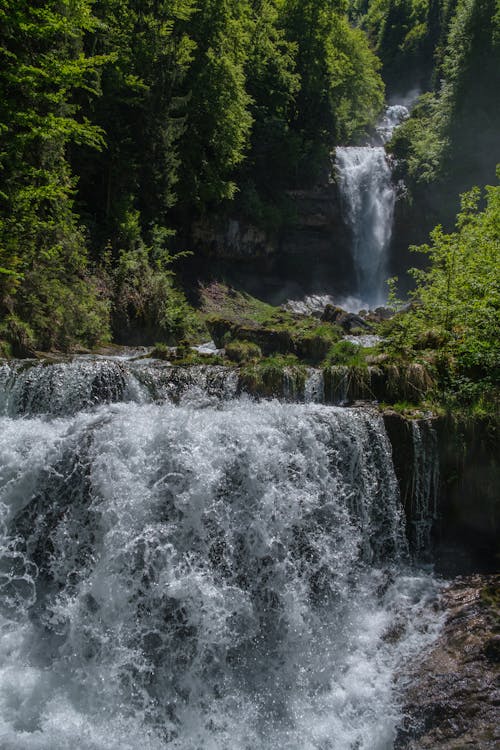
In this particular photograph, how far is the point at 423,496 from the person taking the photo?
725cm

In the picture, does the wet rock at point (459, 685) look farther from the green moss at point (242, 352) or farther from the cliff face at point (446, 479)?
the green moss at point (242, 352)

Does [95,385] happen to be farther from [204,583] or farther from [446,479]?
[446,479]

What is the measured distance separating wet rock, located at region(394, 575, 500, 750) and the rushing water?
198 millimetres

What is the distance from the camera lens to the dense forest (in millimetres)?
10391

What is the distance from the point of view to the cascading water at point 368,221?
83.3ft

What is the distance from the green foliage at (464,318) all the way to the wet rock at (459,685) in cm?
318

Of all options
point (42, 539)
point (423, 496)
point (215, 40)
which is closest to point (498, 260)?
point (423, 496)

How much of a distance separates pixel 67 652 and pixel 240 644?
1.73 meters

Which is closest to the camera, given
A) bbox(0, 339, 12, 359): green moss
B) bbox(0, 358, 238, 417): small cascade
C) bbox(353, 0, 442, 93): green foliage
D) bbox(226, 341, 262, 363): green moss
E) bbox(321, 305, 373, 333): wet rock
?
bbox(0, 358, 238, 417): small cascade

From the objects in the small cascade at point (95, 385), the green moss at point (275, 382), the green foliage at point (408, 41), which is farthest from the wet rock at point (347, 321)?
the green foliage at point (408, 41)

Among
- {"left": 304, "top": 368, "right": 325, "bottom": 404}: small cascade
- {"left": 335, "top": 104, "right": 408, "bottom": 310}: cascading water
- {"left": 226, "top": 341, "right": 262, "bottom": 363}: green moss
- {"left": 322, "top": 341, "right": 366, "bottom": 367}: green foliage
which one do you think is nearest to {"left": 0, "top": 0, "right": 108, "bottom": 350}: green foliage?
{"left": 226, "top": 341, "right": 262, "bottom": 363}: green moss

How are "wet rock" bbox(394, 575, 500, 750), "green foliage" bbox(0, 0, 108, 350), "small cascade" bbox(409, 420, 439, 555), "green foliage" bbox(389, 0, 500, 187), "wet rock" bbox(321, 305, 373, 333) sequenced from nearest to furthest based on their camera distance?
"wet rock" bbox(394, 575, 500, 750) < "small cascade" bbox(409, 420, 439, 555) < "green foliage" bbox(0, 0, 108, 350) < "wet rock" bbox(321, 305, 373, 333) < "green foliage" bbox(389, 0, 500, 187)

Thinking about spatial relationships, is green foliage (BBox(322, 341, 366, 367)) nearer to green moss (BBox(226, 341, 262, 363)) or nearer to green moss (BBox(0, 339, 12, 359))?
green moss (BBox(226, 341, 262, 363))

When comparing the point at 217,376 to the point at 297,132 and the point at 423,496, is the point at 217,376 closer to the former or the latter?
the point at 423,496
